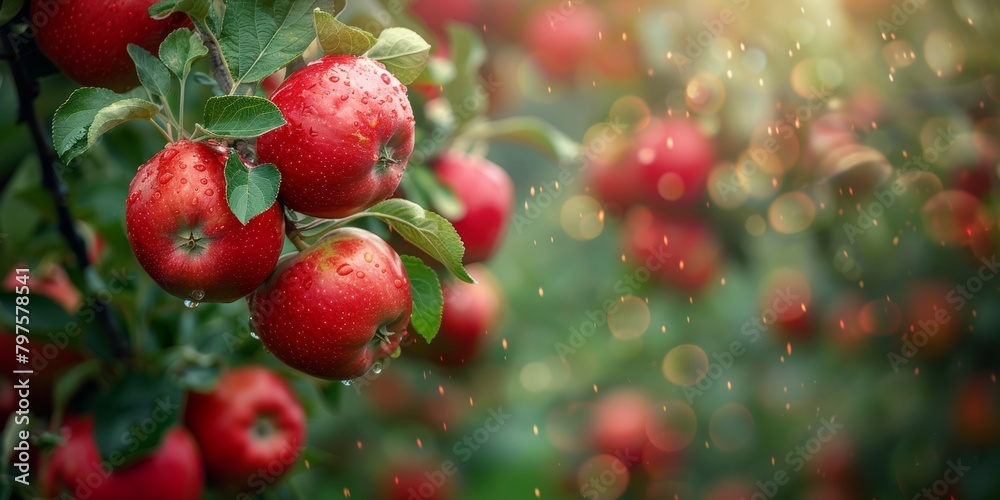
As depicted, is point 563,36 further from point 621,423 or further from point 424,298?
point 424,298

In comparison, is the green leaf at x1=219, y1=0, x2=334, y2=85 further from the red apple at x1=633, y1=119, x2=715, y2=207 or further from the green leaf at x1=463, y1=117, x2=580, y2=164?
the red apple at x1=633, y1=119, x2=715, y2=207

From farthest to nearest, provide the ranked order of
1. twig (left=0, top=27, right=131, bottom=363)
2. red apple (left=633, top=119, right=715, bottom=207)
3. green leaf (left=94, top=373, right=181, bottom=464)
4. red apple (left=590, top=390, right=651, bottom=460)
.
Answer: red apple (left=590, top=390, right=651, bottom=460)
red apple (left=633, top=119, right=715, bottom=207)
green leaf (left=94, top=373, right=181, bottom=464)
twig (left=0, top=27, right=131, bottom=363)

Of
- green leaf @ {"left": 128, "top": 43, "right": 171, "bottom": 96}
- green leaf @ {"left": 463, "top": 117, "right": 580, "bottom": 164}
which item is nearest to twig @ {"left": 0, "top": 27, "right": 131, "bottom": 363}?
green leaf @ {"left": 128, "top": 43, "right": 171, "bottom": 96}

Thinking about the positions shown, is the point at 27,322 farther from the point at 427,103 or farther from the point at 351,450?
the point at 351,450

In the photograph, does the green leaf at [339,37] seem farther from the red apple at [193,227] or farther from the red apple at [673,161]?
the red apple at [673,161]

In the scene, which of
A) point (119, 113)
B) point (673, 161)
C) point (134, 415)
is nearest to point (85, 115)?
point (119, 113)

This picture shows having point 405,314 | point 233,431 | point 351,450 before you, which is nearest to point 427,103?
point 233,431
